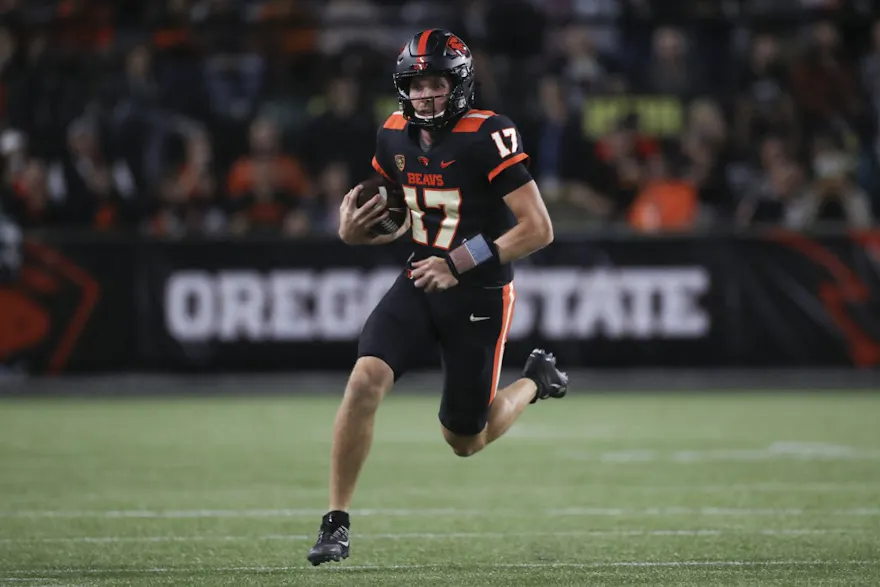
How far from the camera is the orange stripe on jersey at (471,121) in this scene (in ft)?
18.9

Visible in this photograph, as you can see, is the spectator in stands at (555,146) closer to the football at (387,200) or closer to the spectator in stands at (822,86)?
the spectator in stands at (822,86)

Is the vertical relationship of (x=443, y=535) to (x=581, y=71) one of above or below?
below

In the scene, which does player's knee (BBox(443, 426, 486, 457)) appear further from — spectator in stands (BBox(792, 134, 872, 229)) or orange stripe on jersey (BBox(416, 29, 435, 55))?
spectator in stands (BBox(792, 134, 872, 229))

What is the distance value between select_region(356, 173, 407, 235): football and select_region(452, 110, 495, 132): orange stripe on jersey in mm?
380

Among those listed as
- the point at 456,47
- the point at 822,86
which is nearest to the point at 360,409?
the point at 456,47

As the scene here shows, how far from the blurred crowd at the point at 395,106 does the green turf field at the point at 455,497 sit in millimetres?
2342

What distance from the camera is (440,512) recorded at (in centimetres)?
686

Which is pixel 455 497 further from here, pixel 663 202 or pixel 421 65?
pixel 663 202

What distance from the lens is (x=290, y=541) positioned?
6066 millimetres

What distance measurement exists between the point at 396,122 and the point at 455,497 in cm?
213

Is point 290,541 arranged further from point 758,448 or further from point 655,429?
point 655,429

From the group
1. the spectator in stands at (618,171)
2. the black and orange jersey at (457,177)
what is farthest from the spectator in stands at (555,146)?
the black and orange jersey at (457,177)

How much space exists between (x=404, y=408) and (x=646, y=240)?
254cm

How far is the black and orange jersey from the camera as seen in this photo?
571 cm
